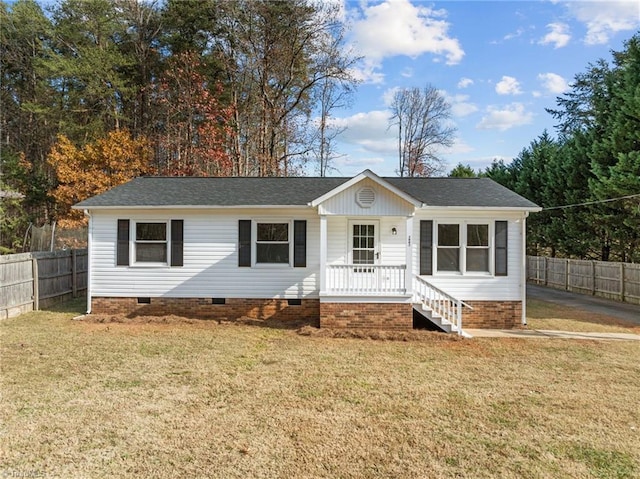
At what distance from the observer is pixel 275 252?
37.8 feet

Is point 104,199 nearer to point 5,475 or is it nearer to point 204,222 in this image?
point 204,222

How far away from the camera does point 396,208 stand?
34.0 feet

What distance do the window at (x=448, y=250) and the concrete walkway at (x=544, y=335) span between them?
1.82 meters

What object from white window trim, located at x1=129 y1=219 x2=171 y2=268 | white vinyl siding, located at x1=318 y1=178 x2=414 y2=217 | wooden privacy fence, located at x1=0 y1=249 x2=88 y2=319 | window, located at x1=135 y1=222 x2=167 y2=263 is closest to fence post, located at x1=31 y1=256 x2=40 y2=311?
wooden privacy fence, located at x1=0 y1=249 x2=88 y2=319

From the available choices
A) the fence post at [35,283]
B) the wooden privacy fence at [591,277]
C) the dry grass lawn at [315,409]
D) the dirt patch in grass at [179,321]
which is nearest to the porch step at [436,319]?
the dry grass lawn at [315,409]

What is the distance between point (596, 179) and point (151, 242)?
18.9 metres

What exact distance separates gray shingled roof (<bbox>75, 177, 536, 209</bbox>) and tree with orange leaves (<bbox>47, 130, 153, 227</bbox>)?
9645 mm

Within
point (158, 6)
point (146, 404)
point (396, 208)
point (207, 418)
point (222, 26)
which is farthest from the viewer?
point (158, 6)

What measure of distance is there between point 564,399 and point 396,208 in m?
5.70

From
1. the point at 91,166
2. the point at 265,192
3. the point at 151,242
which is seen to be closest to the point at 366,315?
the point at 265,192

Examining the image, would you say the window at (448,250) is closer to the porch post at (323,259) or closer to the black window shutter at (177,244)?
the porch post at (323,259)

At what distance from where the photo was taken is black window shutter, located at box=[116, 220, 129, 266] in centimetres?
1161

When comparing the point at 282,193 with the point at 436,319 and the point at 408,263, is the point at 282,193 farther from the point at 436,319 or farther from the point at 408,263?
the point at 436,319

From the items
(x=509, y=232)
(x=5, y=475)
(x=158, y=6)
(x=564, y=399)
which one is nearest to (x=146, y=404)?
(x=5, y=475)
